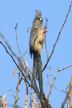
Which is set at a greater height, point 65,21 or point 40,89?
point 65,21

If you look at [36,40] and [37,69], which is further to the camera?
[36,40]

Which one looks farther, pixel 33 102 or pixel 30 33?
pixel 30 33

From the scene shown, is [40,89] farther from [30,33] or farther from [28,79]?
[30,33]

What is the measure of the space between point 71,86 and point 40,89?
0.66 feet

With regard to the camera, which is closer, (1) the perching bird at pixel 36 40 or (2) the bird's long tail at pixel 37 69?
(2) the bird's long tail at pixel 37 69

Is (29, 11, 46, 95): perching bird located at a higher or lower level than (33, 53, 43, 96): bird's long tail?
higher

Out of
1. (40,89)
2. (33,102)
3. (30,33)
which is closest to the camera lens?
(40,89)

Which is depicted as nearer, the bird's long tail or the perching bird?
the bird's long tail

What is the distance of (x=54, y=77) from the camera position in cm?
247

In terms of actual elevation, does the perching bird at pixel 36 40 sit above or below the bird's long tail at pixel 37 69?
above

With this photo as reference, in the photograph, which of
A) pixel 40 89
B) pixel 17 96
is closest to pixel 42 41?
pixel 17 96

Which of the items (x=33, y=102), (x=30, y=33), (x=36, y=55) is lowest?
(x=33, y=102)

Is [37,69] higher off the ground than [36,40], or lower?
lower

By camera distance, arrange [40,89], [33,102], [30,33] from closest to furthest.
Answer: [40,89], [33,102], [30,33]
